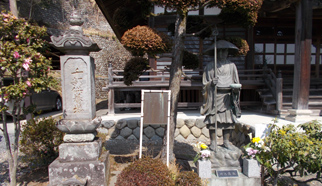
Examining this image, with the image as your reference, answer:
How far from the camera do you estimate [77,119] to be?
3.64m

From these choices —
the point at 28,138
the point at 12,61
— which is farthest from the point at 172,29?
the point at 28,138

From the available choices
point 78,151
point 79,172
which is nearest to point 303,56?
point 78,151

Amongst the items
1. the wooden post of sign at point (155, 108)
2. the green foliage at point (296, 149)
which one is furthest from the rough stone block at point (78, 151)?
the green foliage at point (296, 149)

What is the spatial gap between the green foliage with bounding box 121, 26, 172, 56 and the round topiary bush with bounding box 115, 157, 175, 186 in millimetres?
2132

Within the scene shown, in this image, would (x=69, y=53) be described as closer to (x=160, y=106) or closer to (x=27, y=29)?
(x=27, y=29)

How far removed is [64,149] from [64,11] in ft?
90.4

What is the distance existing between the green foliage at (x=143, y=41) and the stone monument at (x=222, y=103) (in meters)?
1.14

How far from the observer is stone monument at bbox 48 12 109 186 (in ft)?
11.1

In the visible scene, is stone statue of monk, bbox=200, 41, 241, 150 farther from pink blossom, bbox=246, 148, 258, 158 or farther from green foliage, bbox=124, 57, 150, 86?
green foliage, bbox=124, 57, 150, 86

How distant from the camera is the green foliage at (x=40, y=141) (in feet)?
13.5

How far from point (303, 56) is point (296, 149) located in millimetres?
5370

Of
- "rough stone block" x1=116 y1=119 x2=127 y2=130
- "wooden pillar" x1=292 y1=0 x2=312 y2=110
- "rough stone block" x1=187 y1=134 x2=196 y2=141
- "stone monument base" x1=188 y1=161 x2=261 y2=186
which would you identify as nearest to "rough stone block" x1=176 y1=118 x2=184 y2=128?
"rough stone block" x1=187 y1=134 x2=196 y2=141

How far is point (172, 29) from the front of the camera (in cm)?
576

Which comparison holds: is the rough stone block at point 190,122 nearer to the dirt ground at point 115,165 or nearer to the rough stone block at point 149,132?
the dirt ground at point 115,165
